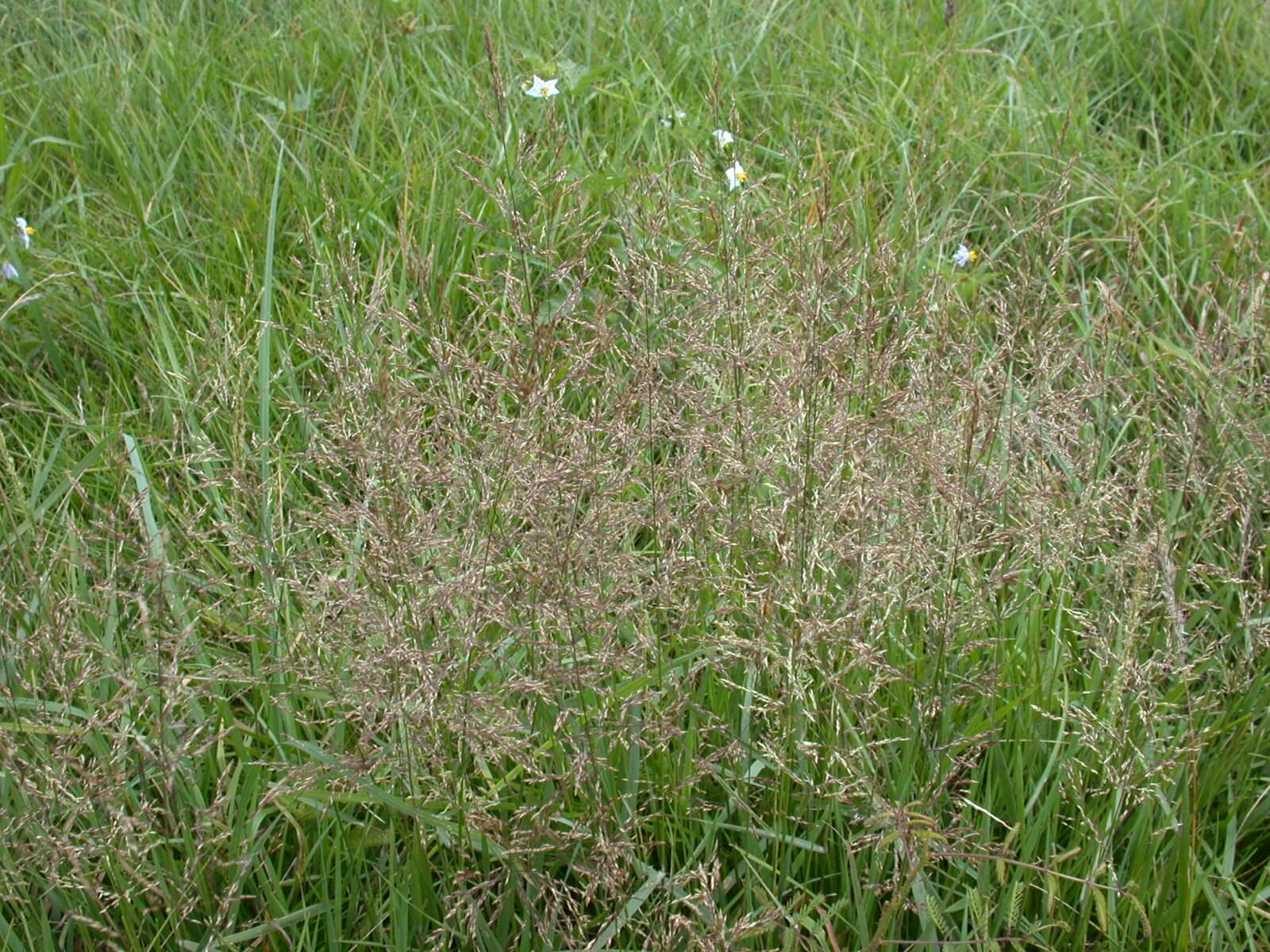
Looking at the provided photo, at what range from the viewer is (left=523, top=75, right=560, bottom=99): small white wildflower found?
9.30 ft

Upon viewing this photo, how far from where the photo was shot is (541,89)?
2.88 meters

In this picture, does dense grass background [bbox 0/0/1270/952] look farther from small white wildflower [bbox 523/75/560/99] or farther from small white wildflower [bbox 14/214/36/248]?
small white wildflower [bbox 523/75/560/99]

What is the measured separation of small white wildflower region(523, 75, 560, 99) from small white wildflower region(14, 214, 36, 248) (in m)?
1.07

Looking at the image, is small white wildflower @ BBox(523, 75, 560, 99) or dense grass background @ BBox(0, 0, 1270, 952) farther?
small white wildflower @ BBox(523, 75, 560, 99)

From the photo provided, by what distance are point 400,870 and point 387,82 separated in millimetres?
2187

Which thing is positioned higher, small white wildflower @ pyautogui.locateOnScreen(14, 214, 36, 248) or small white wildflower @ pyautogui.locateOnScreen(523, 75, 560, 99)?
small white wildflower @ pyautogui.locateOnScreen(523, 75, 560, 99)

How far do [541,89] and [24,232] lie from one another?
113cm

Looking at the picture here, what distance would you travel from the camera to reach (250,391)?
2.40 m

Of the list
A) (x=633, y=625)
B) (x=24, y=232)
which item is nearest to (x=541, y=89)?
(x=24, y=232)

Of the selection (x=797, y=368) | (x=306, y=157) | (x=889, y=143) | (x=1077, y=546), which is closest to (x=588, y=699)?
(x=797, y=368)

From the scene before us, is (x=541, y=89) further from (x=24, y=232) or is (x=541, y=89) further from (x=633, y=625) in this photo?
(x=633, y=625)

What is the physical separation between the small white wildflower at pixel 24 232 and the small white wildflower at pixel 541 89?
107 centimetres

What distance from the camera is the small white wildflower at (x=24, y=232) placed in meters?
2.62

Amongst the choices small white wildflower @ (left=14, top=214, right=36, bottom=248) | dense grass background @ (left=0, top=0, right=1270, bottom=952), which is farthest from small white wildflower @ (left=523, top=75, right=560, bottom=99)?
small white wildflower @ (left=14, top=214, right=36, bottom=248)
